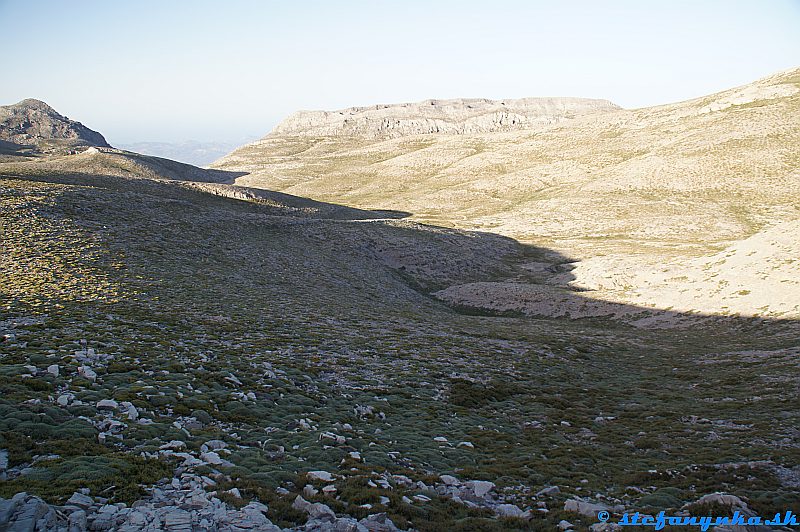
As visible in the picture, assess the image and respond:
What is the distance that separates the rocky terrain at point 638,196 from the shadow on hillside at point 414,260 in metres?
0.89

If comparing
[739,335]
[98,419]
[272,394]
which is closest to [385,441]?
[272,394]

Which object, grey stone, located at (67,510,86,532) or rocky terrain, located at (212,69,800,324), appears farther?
rocky terrain, located at (212,69,800,324)

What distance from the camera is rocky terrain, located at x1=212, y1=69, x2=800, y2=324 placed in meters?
43.3

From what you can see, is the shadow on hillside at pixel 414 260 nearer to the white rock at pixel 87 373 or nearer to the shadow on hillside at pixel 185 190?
the shadow on hillside at pixel 185 190

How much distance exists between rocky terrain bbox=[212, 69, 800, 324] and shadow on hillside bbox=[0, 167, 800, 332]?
0.89 m

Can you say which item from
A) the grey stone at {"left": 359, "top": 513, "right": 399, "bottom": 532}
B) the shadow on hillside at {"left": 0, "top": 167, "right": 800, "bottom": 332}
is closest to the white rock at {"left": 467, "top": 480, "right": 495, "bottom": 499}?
the grey stone at {"left": 359, "top": 513, "right": 399, "bottom": 532}

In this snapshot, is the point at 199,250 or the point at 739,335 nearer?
the point at 739,335

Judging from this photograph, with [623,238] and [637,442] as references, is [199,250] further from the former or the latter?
[623,238]

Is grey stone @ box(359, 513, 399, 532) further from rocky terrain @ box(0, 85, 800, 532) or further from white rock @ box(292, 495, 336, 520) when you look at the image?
white rock @ box(292, 495, 336, 520)

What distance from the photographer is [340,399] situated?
18.1 meters

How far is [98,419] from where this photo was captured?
1264cm

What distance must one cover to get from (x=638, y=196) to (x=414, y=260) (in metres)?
71.5

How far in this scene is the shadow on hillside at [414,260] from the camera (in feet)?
138

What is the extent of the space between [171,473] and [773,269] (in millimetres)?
46274
